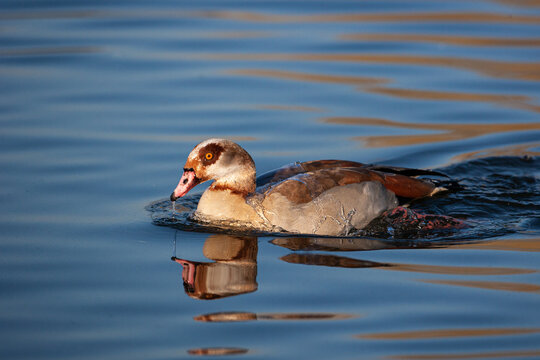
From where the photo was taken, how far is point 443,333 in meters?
6.00

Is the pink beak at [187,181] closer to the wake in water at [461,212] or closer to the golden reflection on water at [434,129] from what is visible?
the wake in water at [461,212]

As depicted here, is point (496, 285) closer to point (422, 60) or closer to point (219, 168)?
point (219, 168)

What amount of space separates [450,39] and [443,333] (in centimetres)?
1170

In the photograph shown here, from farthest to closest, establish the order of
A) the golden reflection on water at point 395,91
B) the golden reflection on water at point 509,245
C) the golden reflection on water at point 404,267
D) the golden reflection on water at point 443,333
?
the golden reflection on water at point 395,91
the golden reflection on water at point 509,245
the golden reflection on water at point 404,267
the golden reflection on water at point 443,333

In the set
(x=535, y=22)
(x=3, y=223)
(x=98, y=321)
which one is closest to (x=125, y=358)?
(x=98, y=321)

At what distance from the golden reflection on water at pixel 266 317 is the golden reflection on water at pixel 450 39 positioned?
11.3 metres

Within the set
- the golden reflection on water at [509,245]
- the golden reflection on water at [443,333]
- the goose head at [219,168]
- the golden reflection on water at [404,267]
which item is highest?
the goose head at [219,168]

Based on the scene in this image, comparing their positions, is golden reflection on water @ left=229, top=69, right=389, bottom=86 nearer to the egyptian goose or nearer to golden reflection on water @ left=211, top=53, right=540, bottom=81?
golden reflection on water @ left=211, top=53, right=540, bottom=81

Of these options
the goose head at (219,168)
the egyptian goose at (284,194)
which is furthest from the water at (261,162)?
the goose head at (219,168)

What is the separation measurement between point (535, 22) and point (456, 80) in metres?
5.09

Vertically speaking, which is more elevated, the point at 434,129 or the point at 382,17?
the point at 382,17

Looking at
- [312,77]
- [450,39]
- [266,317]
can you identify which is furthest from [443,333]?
[450,39]

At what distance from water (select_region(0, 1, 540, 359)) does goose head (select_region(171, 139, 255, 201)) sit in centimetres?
61

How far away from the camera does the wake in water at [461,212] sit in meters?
8.48
